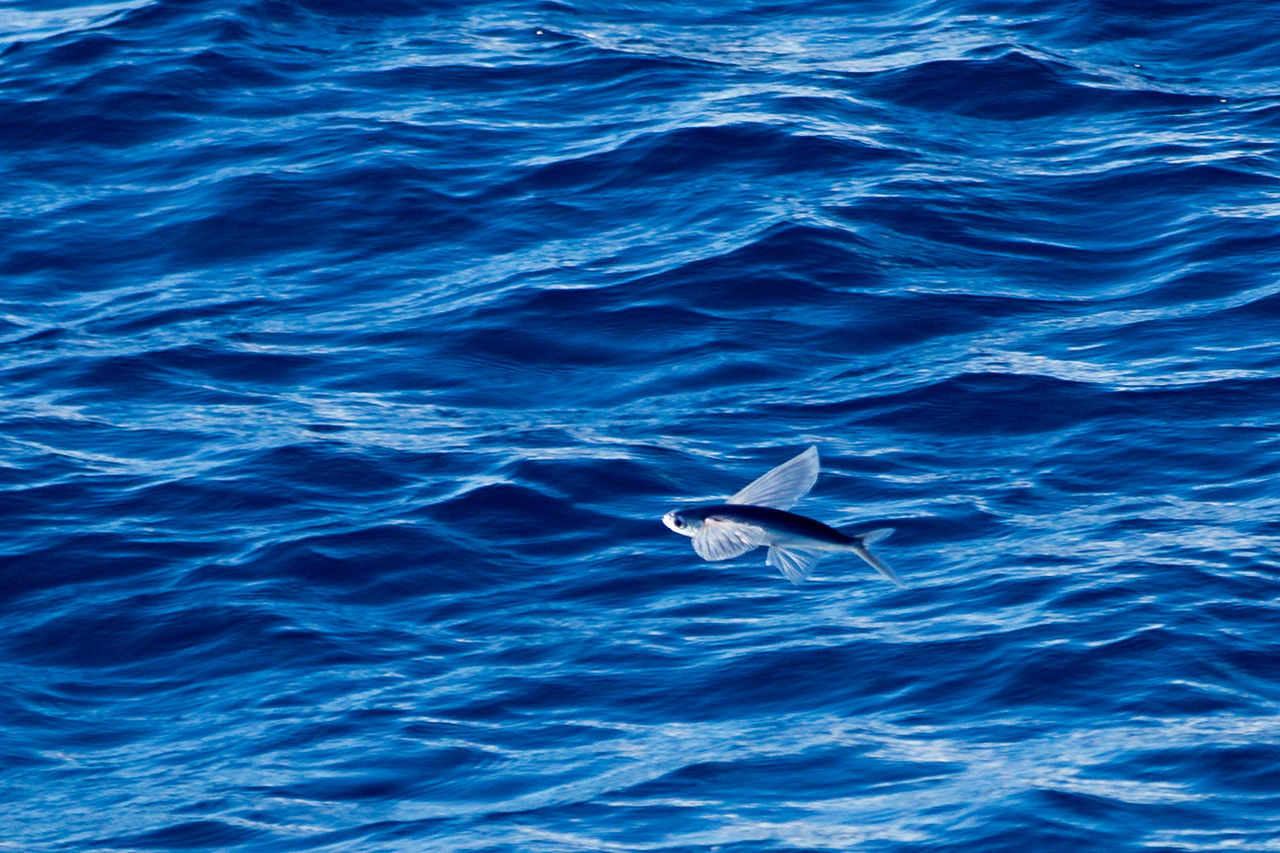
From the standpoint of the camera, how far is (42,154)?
13195 mm

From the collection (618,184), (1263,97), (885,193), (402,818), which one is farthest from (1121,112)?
(402,818)

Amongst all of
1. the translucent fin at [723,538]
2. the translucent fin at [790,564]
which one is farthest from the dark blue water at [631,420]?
the translucent fin at [723,538]

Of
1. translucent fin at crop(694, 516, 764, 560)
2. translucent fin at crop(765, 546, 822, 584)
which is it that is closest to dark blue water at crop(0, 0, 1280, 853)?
→ translucent fin at crop(765, 546, 822, 584)

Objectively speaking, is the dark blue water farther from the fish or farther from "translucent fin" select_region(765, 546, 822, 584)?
the fish

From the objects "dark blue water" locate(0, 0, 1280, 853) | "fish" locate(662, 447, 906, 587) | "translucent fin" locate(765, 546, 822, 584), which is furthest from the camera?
"dark blue water" locate(0, 0, 1280, 853)

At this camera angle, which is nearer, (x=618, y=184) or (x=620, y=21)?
(x=618, y=184)

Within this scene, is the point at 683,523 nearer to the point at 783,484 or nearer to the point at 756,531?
the point at 756,531

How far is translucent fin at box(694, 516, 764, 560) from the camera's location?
5.92 meters

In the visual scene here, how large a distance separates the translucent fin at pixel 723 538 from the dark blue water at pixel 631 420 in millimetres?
1090

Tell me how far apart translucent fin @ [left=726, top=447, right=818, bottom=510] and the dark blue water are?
1.10m

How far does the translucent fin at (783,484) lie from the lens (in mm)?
6324

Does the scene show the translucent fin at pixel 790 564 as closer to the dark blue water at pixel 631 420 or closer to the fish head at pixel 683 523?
the fish head at pixel 683 523

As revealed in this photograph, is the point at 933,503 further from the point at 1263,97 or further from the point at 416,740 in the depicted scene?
the point at 1263,97

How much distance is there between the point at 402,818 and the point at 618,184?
6.15m
